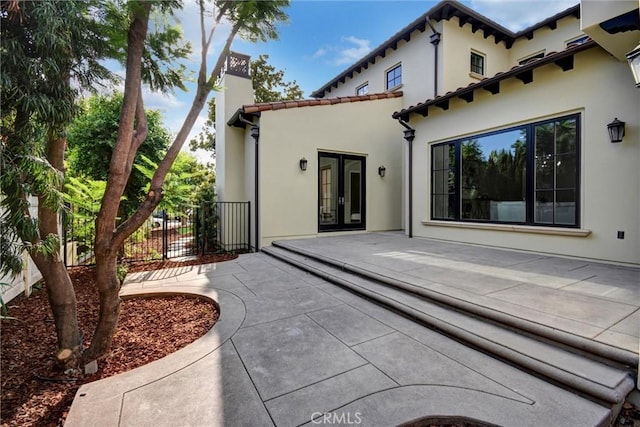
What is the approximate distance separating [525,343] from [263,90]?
15.9m

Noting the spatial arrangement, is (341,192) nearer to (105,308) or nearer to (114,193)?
(114,193)

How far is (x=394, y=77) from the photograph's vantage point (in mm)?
9938

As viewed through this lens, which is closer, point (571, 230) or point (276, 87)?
point (571, 230)

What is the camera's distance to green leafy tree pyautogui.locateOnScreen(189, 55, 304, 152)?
15.3 meters

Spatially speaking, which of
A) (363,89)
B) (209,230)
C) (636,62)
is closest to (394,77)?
(363,89)

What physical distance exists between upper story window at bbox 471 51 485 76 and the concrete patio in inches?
276

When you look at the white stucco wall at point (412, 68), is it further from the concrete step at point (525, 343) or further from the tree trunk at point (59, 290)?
the tree trunk at point (59, 290)

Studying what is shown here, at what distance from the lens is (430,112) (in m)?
7.50

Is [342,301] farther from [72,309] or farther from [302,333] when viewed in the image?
[72,309]

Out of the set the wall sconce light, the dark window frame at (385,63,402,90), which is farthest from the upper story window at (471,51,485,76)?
the wall sconce light

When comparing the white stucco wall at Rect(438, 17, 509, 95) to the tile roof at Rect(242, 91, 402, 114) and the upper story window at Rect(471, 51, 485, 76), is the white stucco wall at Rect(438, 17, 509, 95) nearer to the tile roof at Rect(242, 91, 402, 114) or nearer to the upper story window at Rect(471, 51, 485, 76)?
the upper story window at Rect(471, 51, 485, 76)

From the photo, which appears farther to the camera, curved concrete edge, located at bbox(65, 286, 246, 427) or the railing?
the railing

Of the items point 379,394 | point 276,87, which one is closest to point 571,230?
point 379,394

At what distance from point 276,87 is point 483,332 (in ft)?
52.1
